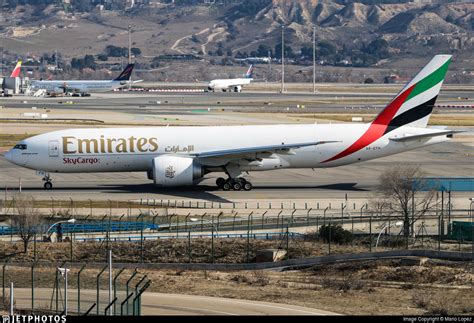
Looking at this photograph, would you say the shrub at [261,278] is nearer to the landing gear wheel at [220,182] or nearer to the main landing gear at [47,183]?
the landing gear wheel at [220,182]

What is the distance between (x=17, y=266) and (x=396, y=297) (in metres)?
17.9

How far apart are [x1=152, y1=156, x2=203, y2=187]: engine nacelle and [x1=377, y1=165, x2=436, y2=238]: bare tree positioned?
12.4m

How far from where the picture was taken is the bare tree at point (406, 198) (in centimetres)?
5950

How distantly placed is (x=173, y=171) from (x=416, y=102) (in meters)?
17.0

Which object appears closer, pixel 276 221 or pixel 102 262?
pixel 102 262

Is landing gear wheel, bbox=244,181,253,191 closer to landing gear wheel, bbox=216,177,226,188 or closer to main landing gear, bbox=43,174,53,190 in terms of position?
landing gear wheel, bbox=216,177,226,188

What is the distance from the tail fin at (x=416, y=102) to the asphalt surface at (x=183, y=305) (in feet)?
110

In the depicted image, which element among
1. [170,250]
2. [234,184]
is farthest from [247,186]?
[170,250]

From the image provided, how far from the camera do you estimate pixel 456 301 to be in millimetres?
42531

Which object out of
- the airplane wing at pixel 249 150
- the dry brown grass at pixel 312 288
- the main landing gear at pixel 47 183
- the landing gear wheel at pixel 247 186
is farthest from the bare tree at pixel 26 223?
the landing gear wheel at pixel 247 186

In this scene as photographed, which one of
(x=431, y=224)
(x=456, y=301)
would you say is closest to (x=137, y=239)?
(x=431, y=224)

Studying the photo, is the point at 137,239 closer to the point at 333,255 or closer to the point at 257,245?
the point at 257,245

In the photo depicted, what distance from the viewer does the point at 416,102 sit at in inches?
2955

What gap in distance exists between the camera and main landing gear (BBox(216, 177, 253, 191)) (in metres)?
73.4
